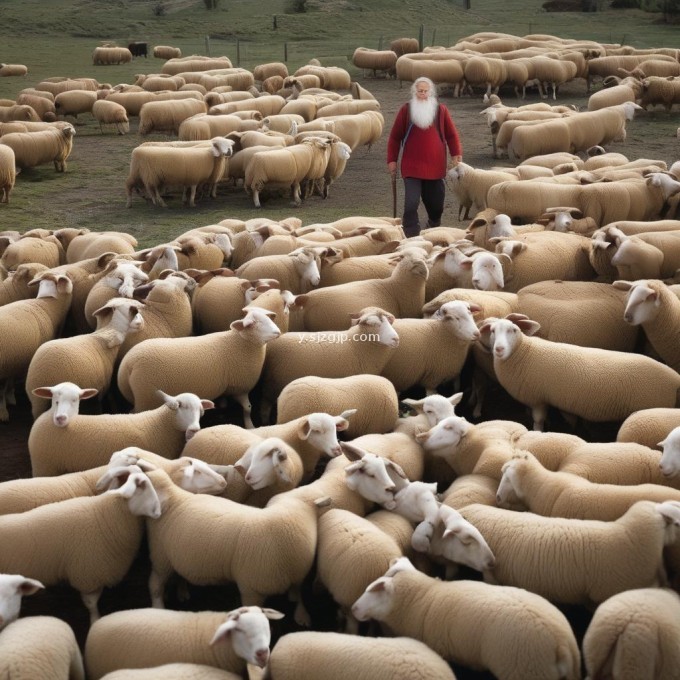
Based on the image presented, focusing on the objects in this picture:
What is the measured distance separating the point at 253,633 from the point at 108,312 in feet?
12.9

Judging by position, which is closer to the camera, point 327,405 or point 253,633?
point 253,633

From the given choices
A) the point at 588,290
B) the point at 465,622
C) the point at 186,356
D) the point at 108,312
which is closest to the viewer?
the point at 465,622

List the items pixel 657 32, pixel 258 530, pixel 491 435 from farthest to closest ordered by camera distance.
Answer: pixel 657 32 < pixel 491 435 < pixel 258 530

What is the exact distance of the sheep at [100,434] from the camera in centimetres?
609

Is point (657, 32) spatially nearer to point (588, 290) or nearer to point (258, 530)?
point (588, 290)

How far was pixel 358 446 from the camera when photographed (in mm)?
5898

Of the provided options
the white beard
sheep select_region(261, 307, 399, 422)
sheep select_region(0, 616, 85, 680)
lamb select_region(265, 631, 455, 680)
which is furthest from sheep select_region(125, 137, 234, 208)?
lamb select_region(265, 631, 455, 680)

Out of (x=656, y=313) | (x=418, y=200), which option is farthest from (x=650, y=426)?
(x=418, y=200)

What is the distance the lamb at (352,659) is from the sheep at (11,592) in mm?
1314

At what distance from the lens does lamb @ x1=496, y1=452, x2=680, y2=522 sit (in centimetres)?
500

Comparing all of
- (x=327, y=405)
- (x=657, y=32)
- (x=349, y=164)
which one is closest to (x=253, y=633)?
(x=327, y=405)

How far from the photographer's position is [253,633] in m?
4.12

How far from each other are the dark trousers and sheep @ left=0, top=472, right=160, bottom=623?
21.8 feet

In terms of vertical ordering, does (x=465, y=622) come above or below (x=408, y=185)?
below
